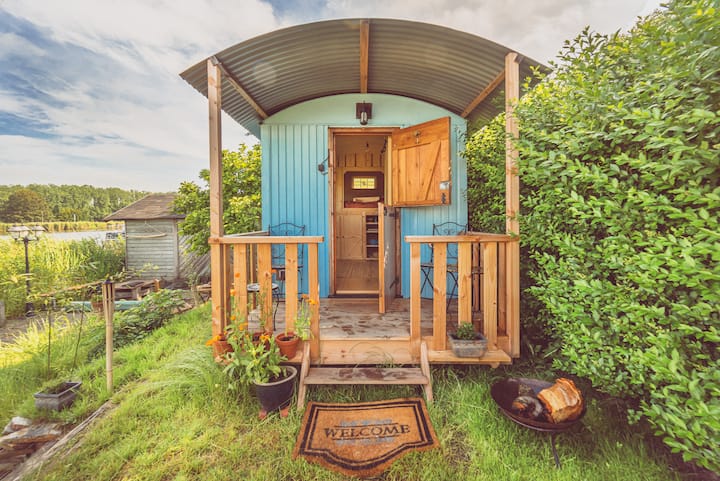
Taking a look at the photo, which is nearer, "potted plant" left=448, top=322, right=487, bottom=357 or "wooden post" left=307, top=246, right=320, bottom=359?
"potted plant" left=448, top=322, right=487, bottom=357

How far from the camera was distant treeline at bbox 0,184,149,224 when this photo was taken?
21872 mm

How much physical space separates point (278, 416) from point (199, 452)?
0.54 m

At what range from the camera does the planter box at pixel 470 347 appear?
7.98 feet

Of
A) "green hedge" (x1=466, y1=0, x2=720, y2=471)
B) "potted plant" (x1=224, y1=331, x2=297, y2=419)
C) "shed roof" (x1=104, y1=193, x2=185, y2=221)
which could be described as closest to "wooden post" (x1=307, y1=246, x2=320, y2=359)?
"potted plant" (x1=224, y1=331, x2=297, y2=419)

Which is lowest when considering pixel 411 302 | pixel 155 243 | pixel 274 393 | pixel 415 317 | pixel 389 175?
pixel 274 393

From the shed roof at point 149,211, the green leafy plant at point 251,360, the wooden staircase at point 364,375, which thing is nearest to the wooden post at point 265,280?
the green leafy plant at point 251,360

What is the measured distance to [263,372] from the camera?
2.35 meters

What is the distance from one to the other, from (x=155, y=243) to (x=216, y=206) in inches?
431

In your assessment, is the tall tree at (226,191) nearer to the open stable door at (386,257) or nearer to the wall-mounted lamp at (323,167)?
the wall-mounted lamp at (323,167)

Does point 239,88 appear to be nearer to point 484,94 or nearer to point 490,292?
point 484,94

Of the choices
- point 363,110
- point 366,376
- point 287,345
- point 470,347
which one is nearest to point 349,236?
point 363,110

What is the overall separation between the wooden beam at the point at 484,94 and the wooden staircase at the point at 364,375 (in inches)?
111

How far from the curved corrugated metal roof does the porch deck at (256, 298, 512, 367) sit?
2556mm

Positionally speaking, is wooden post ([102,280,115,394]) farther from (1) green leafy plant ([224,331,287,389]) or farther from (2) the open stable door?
Result: (2) the open stable door
